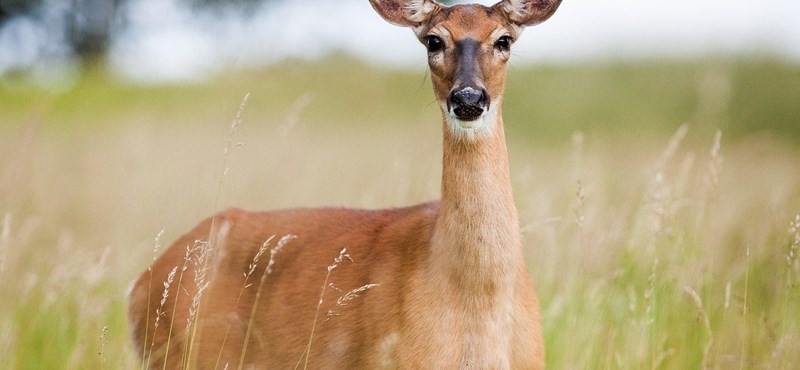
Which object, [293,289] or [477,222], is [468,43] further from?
[293,289]

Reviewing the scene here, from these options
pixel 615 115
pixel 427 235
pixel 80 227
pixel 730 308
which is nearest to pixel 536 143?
pixel 615 115

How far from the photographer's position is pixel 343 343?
406 cm

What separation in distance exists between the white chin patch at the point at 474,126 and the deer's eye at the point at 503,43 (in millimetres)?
268

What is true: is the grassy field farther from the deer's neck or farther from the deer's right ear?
the deer's neck

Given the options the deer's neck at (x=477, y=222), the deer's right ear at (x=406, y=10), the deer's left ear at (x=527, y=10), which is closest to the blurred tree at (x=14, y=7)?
the deer's right ear at (x=406, y=10)

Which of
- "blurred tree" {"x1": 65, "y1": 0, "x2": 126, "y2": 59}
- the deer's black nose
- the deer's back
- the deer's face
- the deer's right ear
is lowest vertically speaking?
the deer's back

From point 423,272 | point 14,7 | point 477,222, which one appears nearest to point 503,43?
point 477,222

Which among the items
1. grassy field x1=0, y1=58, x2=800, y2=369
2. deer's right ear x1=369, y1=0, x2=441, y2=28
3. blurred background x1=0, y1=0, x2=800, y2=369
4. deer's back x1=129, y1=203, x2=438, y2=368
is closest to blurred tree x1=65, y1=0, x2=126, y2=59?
blurred background x1=0, y1=0, x2=800, y2=369

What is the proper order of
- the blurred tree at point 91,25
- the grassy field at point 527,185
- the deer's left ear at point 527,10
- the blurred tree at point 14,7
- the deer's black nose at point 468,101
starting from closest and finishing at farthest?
the deer's black nose at point 468,101 → the deer's left ear at point 527,10 → the grassy field at point 527,185 → the blurred tree at point 14,7 → the blurred tree at point 91,25

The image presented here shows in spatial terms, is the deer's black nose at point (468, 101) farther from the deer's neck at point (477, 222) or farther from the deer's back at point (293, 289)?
the deer's back at point (293, 289)

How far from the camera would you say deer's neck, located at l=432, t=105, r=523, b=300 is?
12.2ft

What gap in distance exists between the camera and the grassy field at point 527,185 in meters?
4.82

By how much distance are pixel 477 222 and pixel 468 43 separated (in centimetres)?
68

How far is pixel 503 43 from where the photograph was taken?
3986 millimetres
